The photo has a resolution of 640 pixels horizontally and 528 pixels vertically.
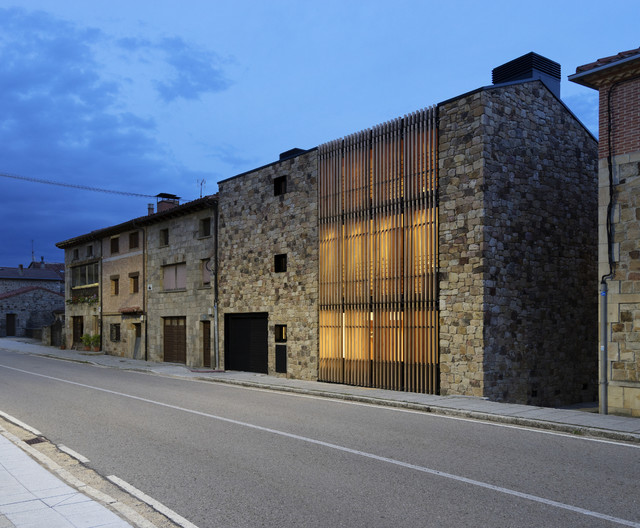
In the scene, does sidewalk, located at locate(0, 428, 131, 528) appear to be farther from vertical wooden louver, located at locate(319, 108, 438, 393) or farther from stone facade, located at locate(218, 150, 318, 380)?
stone facade, located at locate(218, 150, 318, 380)

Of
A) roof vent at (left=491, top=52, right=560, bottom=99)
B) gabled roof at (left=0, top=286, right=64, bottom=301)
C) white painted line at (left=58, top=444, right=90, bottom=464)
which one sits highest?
roof vent at (left=491, top=52, right=560, bottom=99)

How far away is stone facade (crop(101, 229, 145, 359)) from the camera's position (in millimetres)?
33219

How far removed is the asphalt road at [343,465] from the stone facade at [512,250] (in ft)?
11.7

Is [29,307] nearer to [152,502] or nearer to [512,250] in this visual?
[512,250]

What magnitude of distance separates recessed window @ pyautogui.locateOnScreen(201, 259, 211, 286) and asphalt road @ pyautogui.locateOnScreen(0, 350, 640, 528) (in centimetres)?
1381

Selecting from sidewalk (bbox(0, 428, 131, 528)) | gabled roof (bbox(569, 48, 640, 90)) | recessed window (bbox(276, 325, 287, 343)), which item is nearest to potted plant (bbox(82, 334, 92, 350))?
recessed window (bbox(276, 325, 287, 343))

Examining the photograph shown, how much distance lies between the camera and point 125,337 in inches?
1356

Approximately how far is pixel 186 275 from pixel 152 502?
23.0m

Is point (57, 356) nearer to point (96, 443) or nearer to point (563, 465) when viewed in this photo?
point (96, 443)

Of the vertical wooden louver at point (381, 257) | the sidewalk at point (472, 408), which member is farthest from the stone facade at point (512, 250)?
the sidewalk at point (472, 408)

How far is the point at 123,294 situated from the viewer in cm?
3494

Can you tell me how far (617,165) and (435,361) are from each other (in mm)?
6773

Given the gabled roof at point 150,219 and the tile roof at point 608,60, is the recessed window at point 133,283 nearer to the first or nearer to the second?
the gabled roof at point 150,219

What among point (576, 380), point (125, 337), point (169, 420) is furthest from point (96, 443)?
point (125, 337)
